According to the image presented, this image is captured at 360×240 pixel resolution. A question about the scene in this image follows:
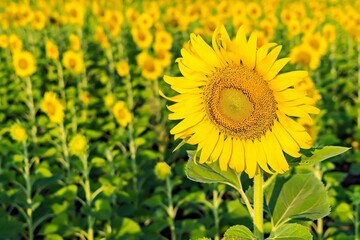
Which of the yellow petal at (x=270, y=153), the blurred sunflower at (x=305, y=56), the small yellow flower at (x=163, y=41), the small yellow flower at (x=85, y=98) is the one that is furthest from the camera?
the small yellow flower at (x=163, y=41)

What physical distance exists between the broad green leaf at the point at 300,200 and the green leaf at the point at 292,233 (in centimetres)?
8

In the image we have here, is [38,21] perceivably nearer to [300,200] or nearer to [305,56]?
[305,56]

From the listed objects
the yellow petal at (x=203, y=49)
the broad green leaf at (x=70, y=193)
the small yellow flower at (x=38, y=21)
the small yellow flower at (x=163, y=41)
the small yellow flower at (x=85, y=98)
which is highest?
the small yellow flower at (x=38, y=21)

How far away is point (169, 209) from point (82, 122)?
223 cm

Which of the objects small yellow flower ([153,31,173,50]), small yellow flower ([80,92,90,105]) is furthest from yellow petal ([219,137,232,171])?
small yellow flower ([153,31,173,50])

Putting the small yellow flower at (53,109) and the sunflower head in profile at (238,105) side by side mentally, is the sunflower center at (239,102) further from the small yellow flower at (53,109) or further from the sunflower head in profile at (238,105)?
the small yellow flower at (53,109)

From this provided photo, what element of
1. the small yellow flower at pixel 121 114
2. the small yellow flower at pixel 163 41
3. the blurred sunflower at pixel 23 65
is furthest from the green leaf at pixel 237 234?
the small yellow flower at pixel 163 41

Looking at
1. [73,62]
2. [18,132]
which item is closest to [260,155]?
[18,132]

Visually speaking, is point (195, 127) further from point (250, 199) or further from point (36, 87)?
point (36, 87)

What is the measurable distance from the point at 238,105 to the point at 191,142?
0.16 metres

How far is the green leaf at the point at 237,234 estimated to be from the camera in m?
1.46

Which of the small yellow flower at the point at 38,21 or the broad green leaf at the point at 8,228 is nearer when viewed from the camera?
the broad green leaf at the point at 8,228

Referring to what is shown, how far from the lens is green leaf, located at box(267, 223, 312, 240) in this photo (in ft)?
4.88

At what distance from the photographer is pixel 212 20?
841 cm
